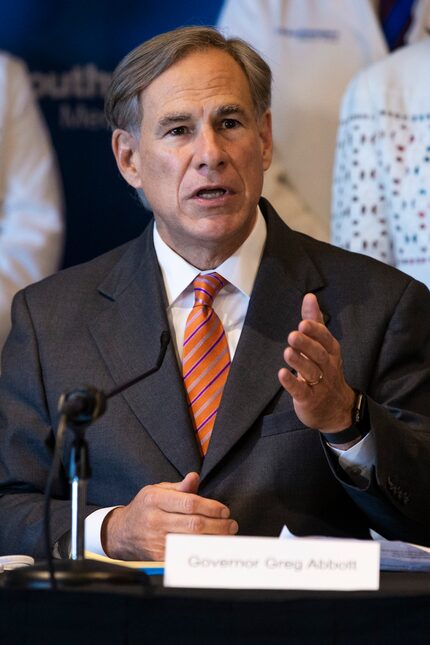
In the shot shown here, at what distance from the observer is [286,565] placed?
5.08ft

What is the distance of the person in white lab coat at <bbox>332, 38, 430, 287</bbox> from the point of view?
3.21 m

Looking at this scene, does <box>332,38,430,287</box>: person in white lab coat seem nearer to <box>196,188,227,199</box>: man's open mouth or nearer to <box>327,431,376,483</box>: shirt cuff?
<box>196,188,227,199</box>: man's open mouth

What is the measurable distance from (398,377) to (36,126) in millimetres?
1511

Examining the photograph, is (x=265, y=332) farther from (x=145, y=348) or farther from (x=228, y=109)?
(x=228, y=109)

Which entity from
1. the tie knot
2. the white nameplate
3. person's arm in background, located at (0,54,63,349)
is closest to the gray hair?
the tie knot

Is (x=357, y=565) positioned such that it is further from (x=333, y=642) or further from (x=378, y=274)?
(x=378, y=274)

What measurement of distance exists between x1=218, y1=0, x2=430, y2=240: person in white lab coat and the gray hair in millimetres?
869

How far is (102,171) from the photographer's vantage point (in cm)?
359

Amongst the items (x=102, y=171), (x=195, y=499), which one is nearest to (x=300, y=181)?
(x=102, y=171)

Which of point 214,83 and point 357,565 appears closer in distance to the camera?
point 357,565

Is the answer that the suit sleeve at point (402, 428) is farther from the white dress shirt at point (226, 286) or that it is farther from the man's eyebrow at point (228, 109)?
the man's eyebrow at point (228, 109)

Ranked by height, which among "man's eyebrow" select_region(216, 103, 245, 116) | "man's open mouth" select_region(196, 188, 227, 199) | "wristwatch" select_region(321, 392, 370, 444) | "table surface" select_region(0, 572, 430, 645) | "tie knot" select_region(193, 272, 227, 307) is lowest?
"table surface" select_region(0, 572, 430, 645)

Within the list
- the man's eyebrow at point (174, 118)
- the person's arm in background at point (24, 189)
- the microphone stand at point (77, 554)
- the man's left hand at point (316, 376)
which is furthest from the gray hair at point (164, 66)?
the microphone stand at point (77, 554)

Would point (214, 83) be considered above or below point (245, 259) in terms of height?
above
